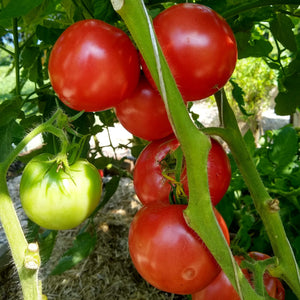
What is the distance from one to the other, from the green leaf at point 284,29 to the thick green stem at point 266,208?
174 mm

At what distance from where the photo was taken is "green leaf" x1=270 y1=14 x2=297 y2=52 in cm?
55

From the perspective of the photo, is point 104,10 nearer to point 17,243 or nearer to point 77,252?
point 17,243

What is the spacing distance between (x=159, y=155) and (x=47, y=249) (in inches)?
18.0

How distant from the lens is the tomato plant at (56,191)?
367 mm

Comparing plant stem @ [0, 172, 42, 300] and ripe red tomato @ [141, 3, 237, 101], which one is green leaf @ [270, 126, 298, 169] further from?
plant stem @ [0, 172, 42, 300]

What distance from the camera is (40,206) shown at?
0.37 m

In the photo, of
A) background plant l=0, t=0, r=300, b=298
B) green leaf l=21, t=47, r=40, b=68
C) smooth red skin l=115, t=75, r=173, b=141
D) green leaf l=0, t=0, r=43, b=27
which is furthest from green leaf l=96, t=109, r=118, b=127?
green leaf l=0, t=0, r=43, b=27

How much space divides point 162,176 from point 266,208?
132mm

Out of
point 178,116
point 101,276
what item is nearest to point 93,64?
point 178,116

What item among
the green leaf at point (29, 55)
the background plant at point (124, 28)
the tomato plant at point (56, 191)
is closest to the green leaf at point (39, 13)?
the background plant at point (124, 28)

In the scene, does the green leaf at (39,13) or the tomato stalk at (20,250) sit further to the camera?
the green leaf at (39,13)

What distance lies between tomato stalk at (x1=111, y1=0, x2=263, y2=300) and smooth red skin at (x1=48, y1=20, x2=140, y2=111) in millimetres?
95

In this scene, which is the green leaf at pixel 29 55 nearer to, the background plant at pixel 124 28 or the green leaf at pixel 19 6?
the background plant at pixel 124 28

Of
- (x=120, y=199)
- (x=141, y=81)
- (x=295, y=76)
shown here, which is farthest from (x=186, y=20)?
(x=120, y=199)
